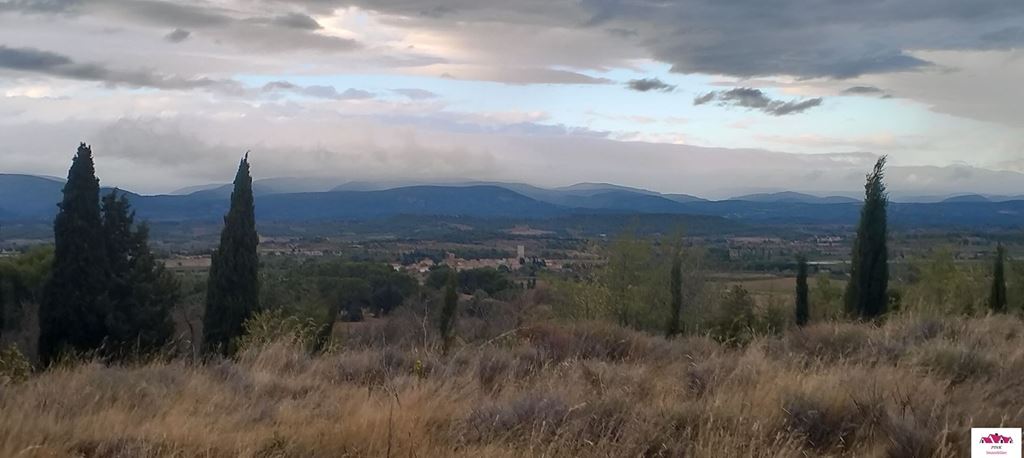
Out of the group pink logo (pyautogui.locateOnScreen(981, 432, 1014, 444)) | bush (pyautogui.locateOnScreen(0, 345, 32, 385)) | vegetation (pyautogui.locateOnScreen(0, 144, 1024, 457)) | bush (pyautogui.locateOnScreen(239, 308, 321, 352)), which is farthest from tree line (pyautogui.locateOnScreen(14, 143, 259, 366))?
pink logo (pyautogui.locateOnScreen(981, 432, 1014, 444))

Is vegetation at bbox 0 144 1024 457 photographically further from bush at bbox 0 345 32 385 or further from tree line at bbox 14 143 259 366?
tree line at bbox 14 143 259 366

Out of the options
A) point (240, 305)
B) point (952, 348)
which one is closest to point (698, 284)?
point (240, 305)

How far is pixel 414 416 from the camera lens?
5.21 meters

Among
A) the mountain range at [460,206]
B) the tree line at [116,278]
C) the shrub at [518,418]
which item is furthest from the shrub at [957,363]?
the mountain range at [460,206]

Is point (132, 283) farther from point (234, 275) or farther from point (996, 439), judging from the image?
point (996, 439)

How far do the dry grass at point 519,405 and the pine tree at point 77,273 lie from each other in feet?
59.7

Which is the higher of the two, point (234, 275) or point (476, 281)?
point (234, 275)

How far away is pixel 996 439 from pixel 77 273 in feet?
81.8

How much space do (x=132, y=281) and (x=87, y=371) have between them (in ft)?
77.4

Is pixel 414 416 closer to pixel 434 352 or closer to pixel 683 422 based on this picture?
pixel 683 422

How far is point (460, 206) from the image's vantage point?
183625 millimetres

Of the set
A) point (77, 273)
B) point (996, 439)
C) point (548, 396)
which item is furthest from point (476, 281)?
point (996, 439)

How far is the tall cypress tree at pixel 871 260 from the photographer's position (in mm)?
27922

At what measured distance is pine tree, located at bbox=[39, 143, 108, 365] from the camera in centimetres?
2347
